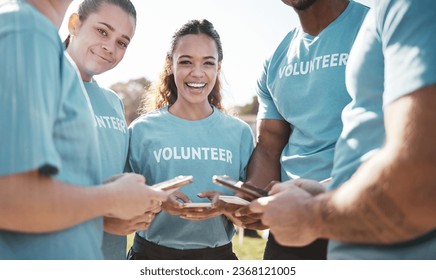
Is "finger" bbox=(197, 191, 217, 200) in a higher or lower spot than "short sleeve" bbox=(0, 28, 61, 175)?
lower

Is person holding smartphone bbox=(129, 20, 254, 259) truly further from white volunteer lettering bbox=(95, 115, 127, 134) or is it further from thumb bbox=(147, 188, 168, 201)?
thumb bbox=(147, 188, 168, 201)

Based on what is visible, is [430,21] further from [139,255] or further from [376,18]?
[139,255]

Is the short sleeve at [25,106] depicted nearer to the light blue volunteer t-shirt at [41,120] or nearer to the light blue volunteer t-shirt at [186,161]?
the light blue volunteer t-shirt at [41,120]

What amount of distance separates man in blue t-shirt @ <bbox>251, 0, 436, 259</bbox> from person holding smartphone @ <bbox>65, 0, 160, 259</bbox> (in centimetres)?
93

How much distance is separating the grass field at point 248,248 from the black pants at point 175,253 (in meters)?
2.86

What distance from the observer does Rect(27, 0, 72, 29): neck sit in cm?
108

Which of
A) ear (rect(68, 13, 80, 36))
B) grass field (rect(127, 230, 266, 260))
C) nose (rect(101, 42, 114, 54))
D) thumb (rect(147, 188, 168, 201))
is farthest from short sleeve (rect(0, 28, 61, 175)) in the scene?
grass field (rect(127, 230, 266, 260))

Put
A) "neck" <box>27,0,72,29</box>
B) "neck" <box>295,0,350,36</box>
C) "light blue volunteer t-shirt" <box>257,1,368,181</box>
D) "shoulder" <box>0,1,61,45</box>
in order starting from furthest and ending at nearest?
"neck" <box>295,0,350,36</box> < "light blue volunteer t-shirt" <box>257,1,368,181</box> < "neck" <box>27,0,72,29</box> < "shoulder" <box>0,1,61,45</box>

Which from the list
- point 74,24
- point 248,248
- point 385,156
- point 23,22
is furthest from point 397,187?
point 248,248

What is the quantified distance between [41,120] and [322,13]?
1.34 m

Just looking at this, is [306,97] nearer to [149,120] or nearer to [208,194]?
[208,194]

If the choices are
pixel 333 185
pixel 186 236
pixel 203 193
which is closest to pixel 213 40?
pixel 203 193

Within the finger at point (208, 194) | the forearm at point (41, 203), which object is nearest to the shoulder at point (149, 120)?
the finger at point (208, 194)

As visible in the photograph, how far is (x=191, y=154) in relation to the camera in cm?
201
